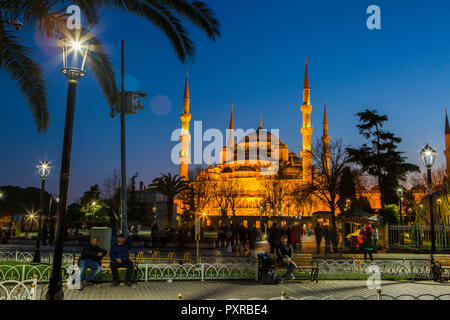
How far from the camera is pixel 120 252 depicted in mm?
8867

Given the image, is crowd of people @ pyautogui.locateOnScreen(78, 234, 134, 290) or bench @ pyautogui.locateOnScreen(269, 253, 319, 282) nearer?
crowd of people @ pyautogui.locateOnScreen(78, 234, 134, 290)

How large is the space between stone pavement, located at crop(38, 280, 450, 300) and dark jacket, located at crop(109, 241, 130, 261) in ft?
2.08

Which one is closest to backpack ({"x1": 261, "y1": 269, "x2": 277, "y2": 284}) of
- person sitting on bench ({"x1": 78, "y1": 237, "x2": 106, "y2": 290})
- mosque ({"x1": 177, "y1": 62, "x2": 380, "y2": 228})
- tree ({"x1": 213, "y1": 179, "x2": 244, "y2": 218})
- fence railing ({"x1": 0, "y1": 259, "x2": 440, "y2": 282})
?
fence railing ({"x1": 0, "y1": 259, "x2": 440, "y2": 282})

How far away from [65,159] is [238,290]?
4.63m

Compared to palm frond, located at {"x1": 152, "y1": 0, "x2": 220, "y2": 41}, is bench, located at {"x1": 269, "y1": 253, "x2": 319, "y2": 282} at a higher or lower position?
lower

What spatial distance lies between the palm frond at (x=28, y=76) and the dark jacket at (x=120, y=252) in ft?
14.6

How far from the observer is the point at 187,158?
60812 mm

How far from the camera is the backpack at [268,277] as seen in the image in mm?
9430

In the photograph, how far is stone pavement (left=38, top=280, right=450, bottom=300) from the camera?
25.4ft

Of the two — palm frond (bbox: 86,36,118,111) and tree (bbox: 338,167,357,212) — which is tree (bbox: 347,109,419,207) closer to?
tree (bbox: 338,167,357,212)

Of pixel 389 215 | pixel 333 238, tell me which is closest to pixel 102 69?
pixel 333 238
